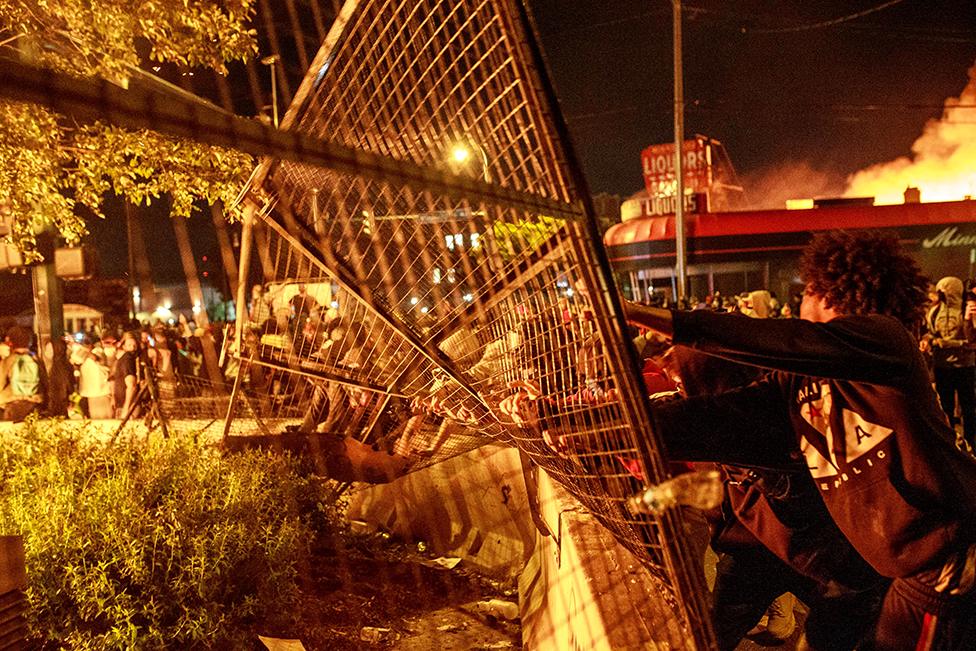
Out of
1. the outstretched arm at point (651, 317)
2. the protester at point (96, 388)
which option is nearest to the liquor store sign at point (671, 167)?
the protester at point (96, 388)

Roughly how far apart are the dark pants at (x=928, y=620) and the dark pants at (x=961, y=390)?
688 cm

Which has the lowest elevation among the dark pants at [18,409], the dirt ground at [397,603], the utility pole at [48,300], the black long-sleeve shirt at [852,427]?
the dirt ground at [397,603]

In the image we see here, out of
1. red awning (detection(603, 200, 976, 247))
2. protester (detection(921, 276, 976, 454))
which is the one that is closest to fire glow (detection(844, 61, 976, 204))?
red awning (detection(603, 200, 976, 247))

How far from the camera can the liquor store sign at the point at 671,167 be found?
109 ft

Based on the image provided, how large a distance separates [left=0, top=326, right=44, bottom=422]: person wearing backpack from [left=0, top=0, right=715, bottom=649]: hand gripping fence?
9798mm

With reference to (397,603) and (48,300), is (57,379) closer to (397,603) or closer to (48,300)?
(48,300)

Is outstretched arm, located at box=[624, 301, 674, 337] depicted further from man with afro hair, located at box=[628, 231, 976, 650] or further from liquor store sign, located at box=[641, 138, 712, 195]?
Result: liquor store sign, located at box=[641, 138, 712, 195]

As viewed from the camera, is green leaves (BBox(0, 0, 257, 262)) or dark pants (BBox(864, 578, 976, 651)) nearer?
dark pants (BBox(864, 578, 976, 651))

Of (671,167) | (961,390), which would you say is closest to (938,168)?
(671,167)

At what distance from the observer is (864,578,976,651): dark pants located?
2146 mm

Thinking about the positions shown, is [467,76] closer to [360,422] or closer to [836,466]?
[836,466]

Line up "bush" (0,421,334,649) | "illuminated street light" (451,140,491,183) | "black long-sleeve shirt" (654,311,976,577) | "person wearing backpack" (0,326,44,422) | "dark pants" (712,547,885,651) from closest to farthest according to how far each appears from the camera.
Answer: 1. "black long-sleeve shirt" (654,311,976,577)
2. "illuminated street light" (451,140,491,183)
3. "dark pants" (712,547,885,651)
4. "bush" (0,421,334,649)
5. "person wearing backpack" (0,326,44,422)

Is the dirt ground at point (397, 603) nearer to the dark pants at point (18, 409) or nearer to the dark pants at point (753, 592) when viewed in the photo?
the dark pants at point (753, 592)

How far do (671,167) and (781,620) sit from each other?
34.3m
